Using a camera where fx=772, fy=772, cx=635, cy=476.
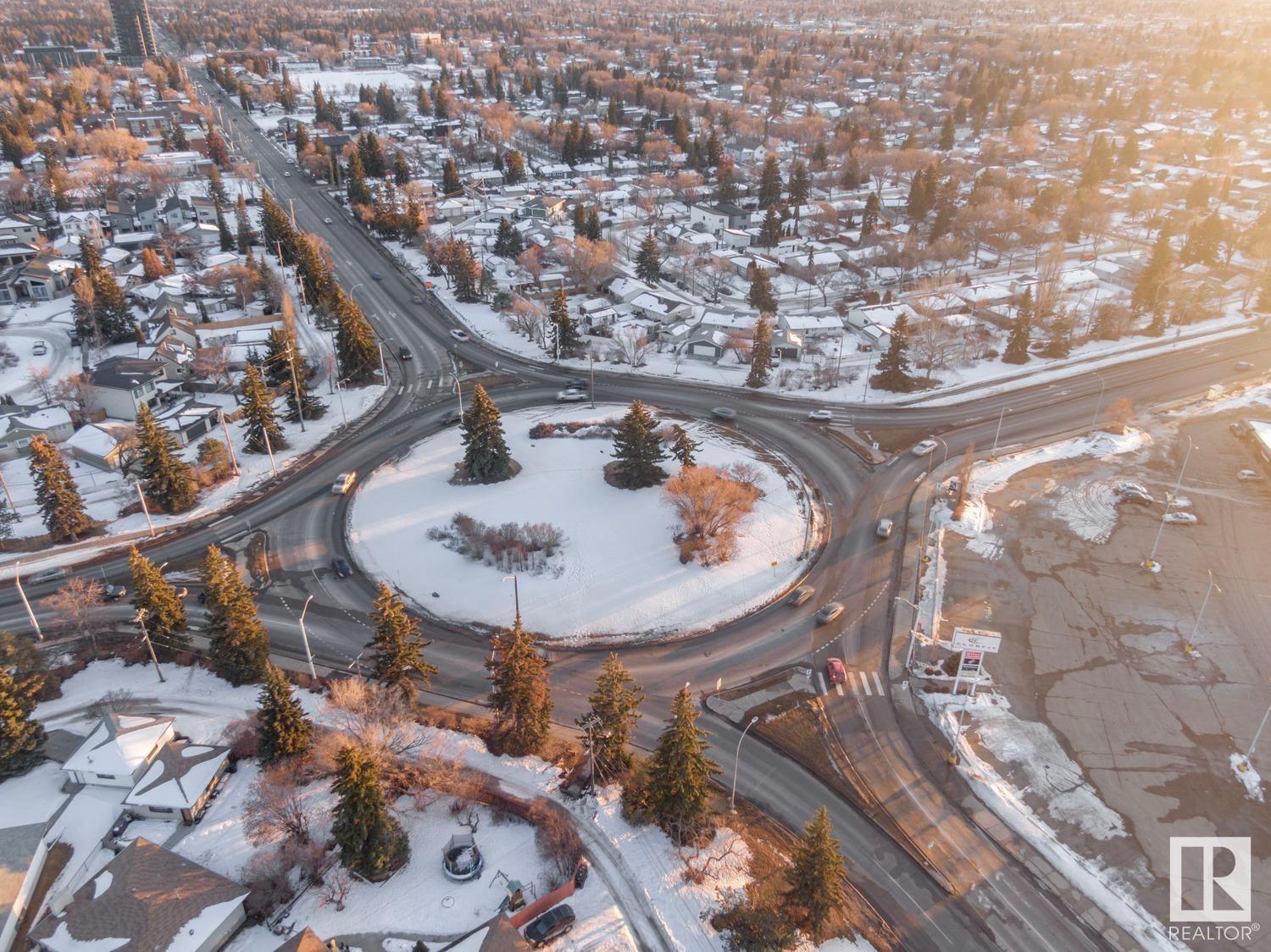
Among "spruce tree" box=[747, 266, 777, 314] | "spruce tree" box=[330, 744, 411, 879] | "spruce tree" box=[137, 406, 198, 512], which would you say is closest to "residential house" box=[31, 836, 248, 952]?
"spruce tree" box=[330, 744, 411, 879]

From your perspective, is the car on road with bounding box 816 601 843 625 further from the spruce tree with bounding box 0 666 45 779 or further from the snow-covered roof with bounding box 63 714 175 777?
the spruce tree with bounding box 0 666 45 779

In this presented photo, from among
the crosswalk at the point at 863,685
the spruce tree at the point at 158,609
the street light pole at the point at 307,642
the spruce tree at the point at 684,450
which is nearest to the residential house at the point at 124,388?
the spruce tree at the point at 158,609

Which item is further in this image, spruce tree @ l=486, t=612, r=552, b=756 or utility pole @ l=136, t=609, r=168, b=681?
utility pole @ l=136, t=609, r=168, b=681

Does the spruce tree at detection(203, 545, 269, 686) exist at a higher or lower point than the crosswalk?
higher

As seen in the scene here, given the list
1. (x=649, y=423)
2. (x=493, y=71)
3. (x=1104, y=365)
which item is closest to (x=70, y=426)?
(x=649, y=423)

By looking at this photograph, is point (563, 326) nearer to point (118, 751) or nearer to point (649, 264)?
point (649, 264)

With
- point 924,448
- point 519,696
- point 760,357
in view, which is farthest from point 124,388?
point 924,448

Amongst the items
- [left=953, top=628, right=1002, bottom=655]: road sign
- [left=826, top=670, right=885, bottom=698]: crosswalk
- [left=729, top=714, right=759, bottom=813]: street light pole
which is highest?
[left=953, top=628, right=1002, bottom=655]: road sign

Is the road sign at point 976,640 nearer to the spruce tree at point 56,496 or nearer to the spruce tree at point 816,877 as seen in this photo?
the spruce tree at point 816,877
